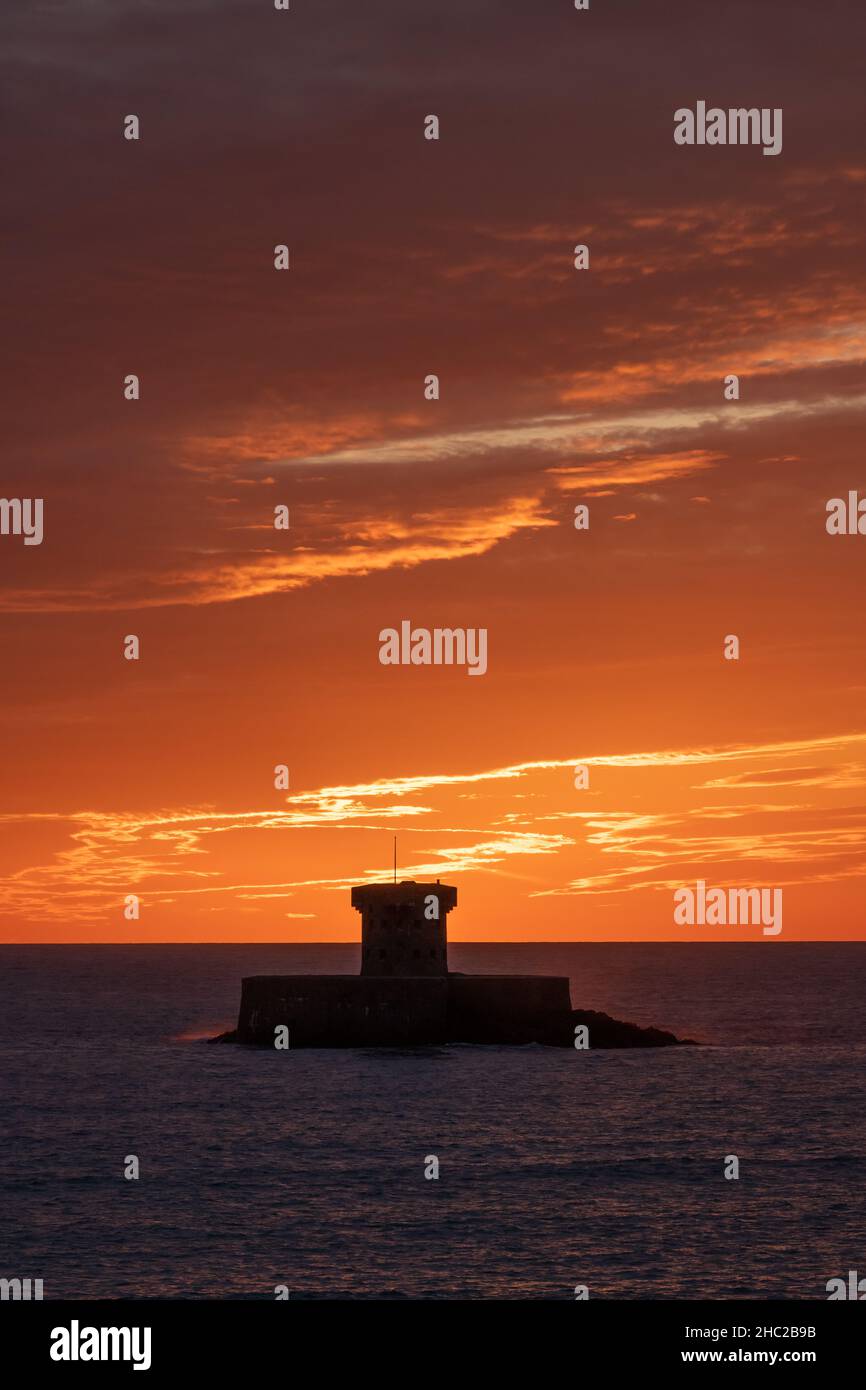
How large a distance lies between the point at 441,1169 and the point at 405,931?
33.6 m

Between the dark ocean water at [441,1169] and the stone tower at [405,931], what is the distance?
5.09 meters

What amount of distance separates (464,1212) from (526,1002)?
44.3m

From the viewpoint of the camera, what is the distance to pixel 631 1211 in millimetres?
46469

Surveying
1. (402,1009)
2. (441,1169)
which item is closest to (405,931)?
(402,1009)

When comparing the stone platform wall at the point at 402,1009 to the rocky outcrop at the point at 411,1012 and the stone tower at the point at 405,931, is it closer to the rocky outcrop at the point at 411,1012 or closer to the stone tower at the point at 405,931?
the rocky outcrop at the point at 411,1012

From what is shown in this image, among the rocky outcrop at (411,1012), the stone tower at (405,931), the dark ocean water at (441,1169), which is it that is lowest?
the dark ocean water at (441,1169)

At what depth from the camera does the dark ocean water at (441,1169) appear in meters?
38.7

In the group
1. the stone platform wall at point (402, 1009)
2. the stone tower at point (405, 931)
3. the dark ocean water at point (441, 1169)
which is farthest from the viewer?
the stone tower at point (405, 931)

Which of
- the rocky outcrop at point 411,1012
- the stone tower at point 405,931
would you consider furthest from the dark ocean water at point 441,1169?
the stone tower at point 405,931

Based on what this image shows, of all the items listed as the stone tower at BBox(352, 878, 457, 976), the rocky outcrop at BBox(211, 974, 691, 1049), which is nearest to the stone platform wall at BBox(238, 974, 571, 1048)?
the rocky outcrop at BBox(211, 974, 691, 1049)

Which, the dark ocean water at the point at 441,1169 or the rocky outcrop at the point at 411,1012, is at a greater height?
the rocky outcrop at the point at 411,1012

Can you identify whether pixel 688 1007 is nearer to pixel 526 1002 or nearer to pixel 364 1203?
pixel 526 1002

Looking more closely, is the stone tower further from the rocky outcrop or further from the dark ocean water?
the dark ocean water

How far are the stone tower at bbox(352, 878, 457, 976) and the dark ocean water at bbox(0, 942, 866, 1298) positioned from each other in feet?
16.7
